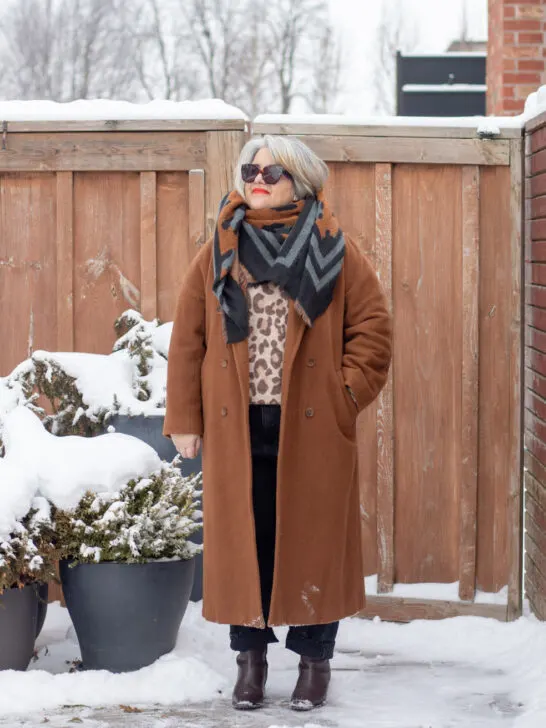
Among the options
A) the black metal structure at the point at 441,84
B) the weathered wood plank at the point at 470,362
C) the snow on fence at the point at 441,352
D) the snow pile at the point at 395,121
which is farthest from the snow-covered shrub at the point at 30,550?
the black metal structure at the point at 441,84

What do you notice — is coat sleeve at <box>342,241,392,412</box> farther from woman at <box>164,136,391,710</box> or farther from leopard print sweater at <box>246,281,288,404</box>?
leopard print sweater at <box>246,281,288,404</box>

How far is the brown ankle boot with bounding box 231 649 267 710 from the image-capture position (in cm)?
401

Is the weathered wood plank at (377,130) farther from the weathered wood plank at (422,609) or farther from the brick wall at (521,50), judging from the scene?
the brick wall at (521,50)

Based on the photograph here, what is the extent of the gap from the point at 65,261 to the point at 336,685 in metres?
2.23

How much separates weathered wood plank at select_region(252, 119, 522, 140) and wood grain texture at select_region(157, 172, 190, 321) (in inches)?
18.4

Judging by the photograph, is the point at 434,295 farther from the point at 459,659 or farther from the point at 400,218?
the point at 459,659

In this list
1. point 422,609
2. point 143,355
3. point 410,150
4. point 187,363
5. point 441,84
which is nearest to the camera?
point 187,363

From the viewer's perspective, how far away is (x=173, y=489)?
14.6 ft

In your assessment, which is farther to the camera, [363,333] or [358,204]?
[358,204]

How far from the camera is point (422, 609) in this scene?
17.5 ft

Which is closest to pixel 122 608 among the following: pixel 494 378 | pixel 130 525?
pixel 130 525

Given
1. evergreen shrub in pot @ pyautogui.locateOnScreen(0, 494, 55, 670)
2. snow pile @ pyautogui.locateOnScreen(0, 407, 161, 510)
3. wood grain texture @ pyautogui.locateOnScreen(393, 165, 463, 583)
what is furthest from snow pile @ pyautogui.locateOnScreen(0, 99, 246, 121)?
evergreen shrub in pot @ pyautogui.locateOnScreen(0, 494, 55, 670)

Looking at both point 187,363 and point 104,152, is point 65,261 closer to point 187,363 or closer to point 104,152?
point 104,152

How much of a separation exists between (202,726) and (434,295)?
2279 millimetres
